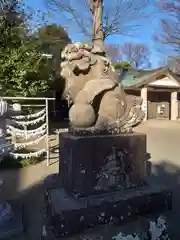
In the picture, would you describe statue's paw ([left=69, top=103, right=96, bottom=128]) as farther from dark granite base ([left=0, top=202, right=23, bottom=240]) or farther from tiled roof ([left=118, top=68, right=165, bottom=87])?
tiled roof ([left=118, top=68, right=165, bottom=87])

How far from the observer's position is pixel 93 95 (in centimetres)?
241

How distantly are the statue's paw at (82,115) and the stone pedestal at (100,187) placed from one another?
0.56 ft

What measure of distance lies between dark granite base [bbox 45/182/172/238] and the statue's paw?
0.68 meters

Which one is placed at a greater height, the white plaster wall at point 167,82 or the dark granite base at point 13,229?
the white plaster wall at point 167,82

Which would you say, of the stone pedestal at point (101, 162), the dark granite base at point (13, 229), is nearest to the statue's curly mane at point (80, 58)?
the stone pedestal at point (101, 162)

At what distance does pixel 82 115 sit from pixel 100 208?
0.85 metres

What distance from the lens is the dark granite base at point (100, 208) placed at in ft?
6.79

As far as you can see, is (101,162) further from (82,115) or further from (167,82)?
(167,82)

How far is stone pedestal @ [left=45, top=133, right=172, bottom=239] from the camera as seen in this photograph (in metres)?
2.12

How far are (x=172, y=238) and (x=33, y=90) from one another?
6.11 meters

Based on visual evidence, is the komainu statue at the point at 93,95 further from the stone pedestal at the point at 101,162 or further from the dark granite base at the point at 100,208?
the dark granite base at the point at 100,208

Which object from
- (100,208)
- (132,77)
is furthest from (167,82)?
(100,208)

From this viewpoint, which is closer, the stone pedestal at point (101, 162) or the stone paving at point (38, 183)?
the stone pedestal at point (101, 162)

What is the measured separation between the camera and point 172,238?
8.17 ft
